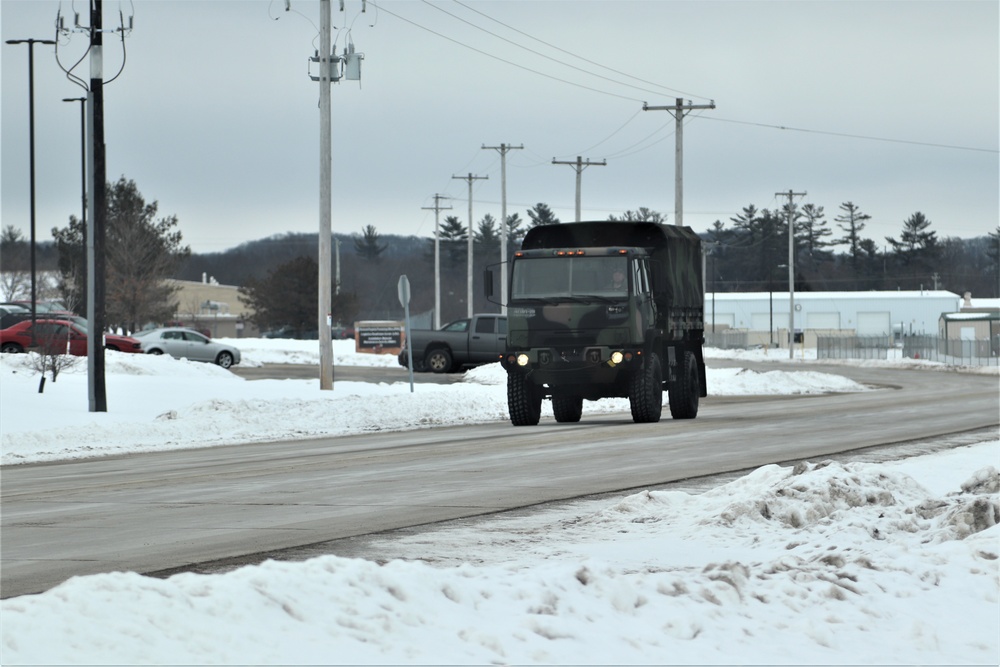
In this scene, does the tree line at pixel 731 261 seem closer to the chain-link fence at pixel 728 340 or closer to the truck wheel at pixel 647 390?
the chain-link fence at pixel 728 340

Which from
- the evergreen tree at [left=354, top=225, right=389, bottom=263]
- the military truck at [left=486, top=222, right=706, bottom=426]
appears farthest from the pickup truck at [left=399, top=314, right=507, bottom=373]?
the evergreen tree at [left=354, top=225, right=389, bottom=263]

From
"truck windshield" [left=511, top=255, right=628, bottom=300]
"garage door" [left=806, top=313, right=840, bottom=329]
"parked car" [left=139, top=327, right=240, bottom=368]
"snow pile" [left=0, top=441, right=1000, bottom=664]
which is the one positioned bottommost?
"snow pile" [left=0, top=441, right=1000, bottom=664]

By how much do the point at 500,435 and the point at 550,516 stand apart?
10.4 metres

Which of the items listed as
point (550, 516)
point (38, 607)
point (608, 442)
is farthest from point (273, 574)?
point (608, 442)

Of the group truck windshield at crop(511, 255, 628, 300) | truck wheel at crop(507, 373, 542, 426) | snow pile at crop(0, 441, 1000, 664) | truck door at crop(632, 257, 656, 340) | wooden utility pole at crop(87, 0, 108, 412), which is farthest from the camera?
wooden utility pole at crop(87, 0, 108, 412)

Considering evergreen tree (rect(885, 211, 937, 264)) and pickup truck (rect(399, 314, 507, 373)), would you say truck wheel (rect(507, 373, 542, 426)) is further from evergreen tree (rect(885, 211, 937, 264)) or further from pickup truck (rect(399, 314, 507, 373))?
evergreen tree (rect(885, 211, 937, 264))

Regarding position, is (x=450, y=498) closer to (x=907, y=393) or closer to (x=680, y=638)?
(x=680, y=638)

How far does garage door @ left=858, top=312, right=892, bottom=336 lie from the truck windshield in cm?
10803

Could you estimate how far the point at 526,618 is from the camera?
590 cm

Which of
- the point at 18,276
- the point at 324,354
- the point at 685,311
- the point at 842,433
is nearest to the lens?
the point at 842,433

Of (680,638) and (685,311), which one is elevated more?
(685,311)

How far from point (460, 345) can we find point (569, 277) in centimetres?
2373

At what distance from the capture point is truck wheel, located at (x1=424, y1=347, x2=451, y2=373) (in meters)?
46.2

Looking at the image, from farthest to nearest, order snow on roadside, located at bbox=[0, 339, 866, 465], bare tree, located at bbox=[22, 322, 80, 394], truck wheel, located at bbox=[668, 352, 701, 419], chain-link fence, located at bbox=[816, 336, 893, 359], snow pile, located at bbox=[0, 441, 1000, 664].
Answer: chain-link fence, located at bbox=[816, 336, 893, 359] < bare tree, located at bbox=[22, 322, 80, 394] < truck wheel, located at bbox=[668, 352, 701, 419] < snow on roadside, located at bbox=[0, 339, 866, 465] < snow pile, located at bbox=[0, 441, 1000, 664]
